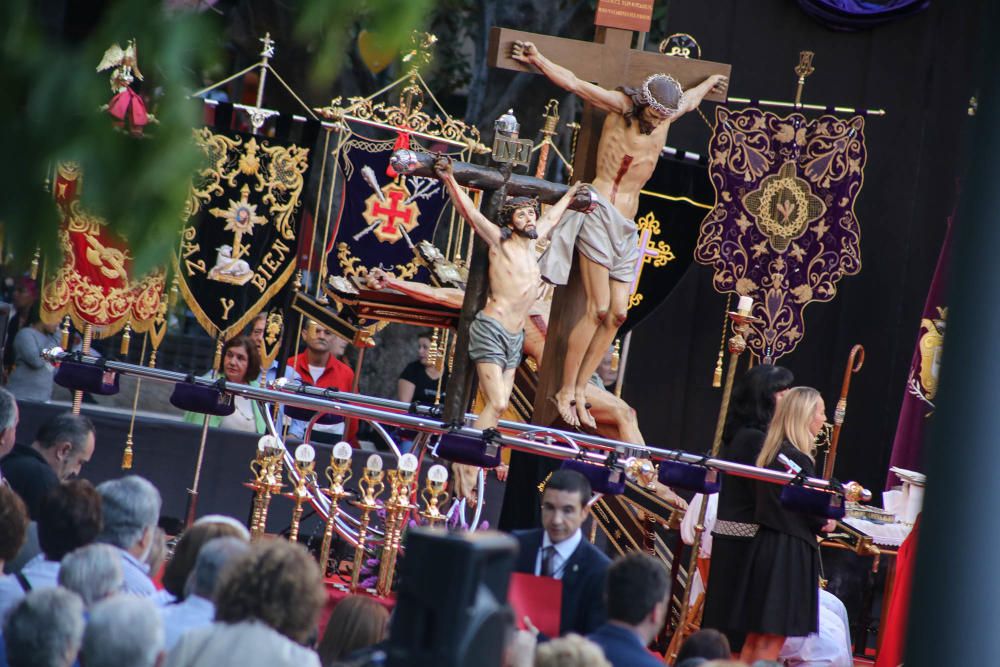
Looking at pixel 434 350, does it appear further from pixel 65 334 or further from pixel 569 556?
pixel 569 556

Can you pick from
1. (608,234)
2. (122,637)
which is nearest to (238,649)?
(122,637)

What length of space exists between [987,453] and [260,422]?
7676 millimetres

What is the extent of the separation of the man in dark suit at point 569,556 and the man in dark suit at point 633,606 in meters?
0.62

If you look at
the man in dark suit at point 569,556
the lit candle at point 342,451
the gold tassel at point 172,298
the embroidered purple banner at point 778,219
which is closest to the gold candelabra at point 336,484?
the lit candle at point 342,451

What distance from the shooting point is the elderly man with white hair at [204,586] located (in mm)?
3531

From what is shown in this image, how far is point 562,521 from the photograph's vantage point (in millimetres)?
4508

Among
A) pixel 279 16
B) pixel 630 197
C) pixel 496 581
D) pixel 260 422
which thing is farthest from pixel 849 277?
pixel 496 581

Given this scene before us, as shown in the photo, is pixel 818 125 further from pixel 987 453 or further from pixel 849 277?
pixel 987 453

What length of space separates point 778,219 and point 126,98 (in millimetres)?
7854

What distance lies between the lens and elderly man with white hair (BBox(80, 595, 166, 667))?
10.2ft

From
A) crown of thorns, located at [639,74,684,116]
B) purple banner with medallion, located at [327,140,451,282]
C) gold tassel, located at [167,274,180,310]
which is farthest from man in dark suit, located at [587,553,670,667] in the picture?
purple banner with medallion, located at [327,140,451,282]

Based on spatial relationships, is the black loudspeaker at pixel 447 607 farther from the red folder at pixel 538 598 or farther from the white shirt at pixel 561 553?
the white shirt at pixel 561 553

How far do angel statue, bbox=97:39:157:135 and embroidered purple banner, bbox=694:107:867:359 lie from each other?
7.39 metres

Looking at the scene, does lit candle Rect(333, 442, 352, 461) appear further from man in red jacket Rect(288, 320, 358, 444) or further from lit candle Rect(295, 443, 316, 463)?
man in red jacket Rect(288, 320, 358, 444)
